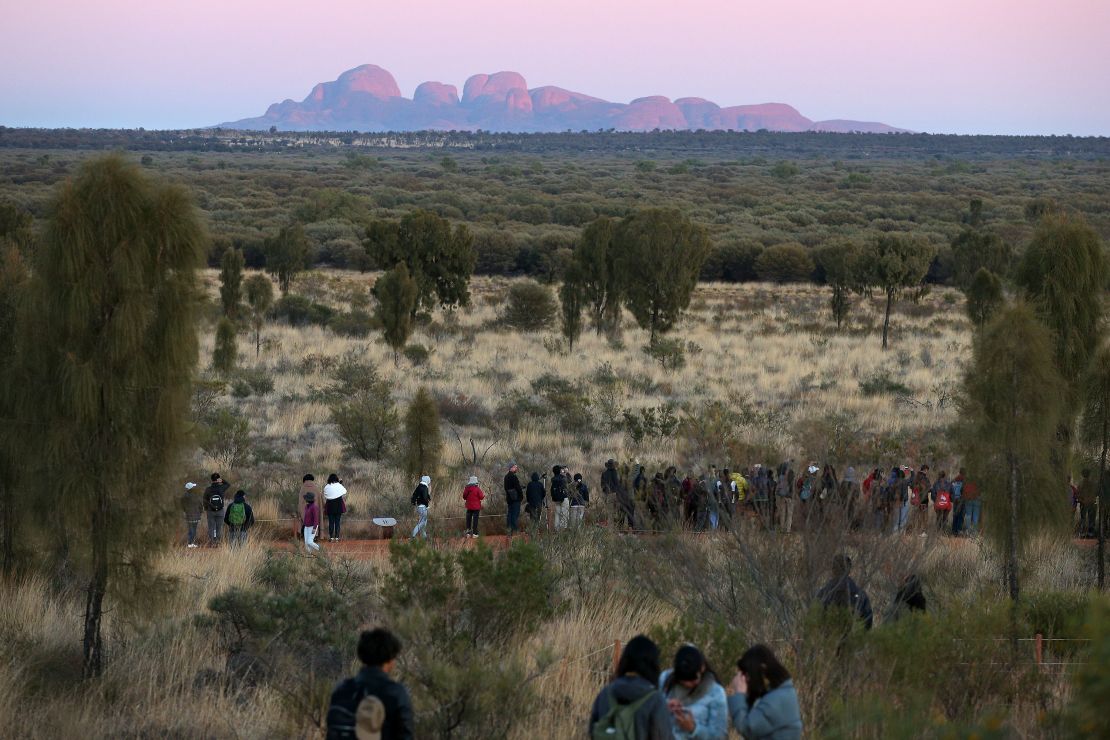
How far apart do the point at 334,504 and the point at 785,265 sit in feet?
160

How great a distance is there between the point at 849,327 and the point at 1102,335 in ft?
84.5

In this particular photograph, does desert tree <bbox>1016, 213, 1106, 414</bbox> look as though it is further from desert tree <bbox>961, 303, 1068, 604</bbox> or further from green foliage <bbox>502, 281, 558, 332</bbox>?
green foliage <bbox>502, 281, 558, 332</bbox>

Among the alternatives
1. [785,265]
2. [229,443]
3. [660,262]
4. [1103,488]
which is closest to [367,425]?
[229,443]

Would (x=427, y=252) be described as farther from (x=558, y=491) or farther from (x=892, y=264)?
(x=558, y=491)

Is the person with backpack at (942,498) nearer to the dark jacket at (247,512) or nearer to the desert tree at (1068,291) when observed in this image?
the desert tree at (1068,291)

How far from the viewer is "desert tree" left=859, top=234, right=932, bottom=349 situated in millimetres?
36094

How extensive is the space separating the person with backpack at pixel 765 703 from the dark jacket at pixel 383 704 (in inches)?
59.1

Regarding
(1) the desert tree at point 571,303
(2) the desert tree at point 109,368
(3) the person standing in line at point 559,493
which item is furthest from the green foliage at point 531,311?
(2) the desert tree at point 109,368

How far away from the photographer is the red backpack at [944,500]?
1510 cm

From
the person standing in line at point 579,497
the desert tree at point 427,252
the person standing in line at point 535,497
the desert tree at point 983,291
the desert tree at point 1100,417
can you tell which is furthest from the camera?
the desert tree at point 427,252

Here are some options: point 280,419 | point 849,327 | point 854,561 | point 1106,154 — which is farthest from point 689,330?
point 1106,154

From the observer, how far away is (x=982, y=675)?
700 cm

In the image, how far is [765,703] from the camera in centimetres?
522

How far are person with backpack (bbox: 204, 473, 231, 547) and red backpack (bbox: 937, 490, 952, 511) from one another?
8.84 metres
